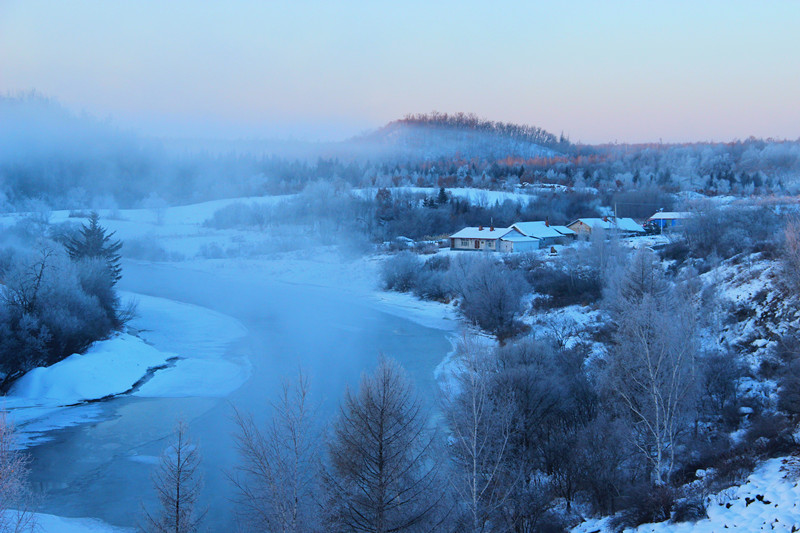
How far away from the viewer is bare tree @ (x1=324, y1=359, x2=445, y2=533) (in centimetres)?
674

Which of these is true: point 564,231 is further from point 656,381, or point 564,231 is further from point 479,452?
point 479,452

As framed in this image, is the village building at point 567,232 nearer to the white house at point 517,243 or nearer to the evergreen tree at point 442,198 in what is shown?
the white house at point 517,243

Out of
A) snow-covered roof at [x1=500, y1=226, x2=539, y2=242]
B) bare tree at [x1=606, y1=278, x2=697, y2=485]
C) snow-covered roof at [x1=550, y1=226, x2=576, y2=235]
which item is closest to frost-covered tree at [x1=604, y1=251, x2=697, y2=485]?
bare tree at [x1=606, y1=278, x2=697, y2=485]

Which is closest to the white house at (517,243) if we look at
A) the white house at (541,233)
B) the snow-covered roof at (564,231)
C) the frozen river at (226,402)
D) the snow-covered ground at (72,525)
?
the white house at (541,233)

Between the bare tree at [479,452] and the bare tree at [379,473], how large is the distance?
41 centimetres

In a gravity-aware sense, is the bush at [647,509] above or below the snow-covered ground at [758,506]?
below

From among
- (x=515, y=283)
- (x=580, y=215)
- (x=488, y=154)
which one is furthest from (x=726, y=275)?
(x=488, y=154)

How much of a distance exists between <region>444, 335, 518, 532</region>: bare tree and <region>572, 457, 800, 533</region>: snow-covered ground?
168 centimetres

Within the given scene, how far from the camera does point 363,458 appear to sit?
6.95m

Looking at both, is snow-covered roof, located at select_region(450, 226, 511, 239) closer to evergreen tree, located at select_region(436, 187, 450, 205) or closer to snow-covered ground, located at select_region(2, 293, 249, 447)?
evergreen tree, located at select_region(436, 187, 450, 205)

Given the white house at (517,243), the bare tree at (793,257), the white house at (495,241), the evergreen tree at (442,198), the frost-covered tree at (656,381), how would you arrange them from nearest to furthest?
the frost-covered tree at (656,381) → the bare tree at (793,257) → the white house at (517,243) → the white house at (495,241) → the evergreen tree at (442,198)

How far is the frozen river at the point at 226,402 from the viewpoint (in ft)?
30.6

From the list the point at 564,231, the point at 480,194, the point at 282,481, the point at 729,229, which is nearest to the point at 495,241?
the point at 564,231

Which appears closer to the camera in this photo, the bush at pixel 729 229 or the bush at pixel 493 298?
the bush at pixel 493 298
